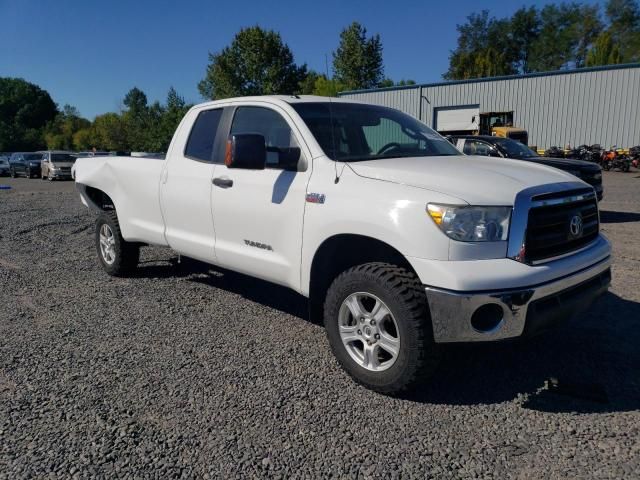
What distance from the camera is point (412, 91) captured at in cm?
3159

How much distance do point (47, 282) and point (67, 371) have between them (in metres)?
2.76

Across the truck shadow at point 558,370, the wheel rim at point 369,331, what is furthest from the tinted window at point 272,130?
the truck shadow at point 558,370

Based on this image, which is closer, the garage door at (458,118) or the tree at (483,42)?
the garage door at (458,118)

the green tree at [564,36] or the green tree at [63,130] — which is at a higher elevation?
the green tree at [564,36]

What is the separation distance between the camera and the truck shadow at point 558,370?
3160 mm

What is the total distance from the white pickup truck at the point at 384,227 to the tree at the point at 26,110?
97680mm

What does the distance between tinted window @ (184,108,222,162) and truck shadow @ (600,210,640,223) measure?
8.55m

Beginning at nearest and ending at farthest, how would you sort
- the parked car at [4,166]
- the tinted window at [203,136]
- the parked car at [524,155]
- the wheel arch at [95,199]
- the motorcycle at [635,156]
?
the tinted window at [203,136], the wheel arch at [95,199], the parked car at [524,155], the motorcycle at [635,156], the parked car at [4,166]

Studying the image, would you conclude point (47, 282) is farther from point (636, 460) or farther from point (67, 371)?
point (636, 460)

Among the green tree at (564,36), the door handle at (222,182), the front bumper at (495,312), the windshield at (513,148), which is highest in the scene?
the green tree at (564,36)

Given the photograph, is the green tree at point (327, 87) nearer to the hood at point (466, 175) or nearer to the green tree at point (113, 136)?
the green tree at point (113, 136)

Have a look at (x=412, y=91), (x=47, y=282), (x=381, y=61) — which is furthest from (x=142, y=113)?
(x=47, y=282)

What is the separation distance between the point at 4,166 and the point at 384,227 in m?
38.1

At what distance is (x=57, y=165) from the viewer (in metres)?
27.0
